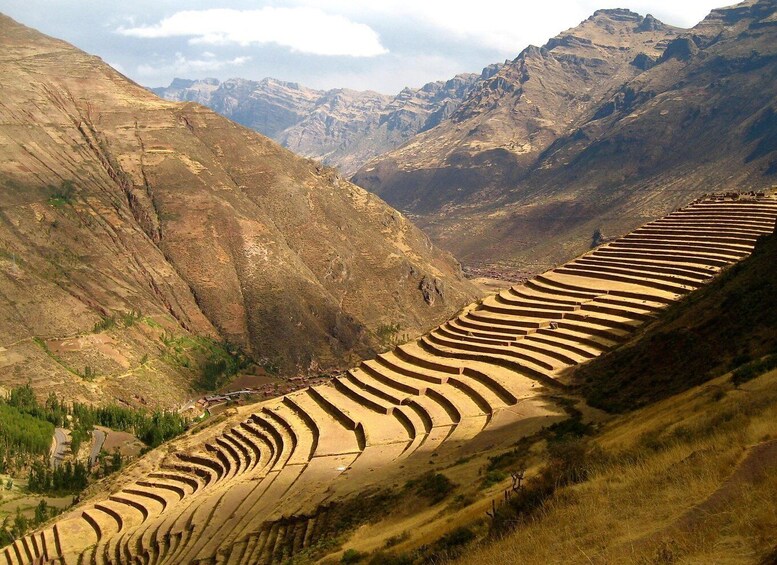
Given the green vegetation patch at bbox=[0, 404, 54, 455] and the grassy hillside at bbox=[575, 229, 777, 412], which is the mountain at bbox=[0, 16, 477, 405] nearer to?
the green vegetation patch at bbox=[0, 404, 54, 455]

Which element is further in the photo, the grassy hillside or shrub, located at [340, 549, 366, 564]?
the grassy hillside

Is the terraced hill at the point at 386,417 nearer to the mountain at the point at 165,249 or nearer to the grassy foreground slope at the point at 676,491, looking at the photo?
the grassy foreground slope at the point at 676,491

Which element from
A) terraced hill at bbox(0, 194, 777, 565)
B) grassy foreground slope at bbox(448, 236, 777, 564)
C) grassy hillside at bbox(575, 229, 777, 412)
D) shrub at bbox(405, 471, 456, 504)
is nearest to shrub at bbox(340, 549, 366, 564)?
shrub at bbox(405, 471, 456, 504)

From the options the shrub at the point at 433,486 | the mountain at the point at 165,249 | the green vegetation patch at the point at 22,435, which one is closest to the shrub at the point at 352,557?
the shrub at the point at 433,486

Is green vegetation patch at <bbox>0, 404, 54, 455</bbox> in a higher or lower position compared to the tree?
higher

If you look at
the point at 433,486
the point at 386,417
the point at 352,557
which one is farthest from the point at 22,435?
the point at 352,557

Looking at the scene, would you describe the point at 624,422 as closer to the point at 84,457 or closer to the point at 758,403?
the point at 758,403

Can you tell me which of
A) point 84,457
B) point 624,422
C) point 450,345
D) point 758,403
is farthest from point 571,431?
point 84,457
